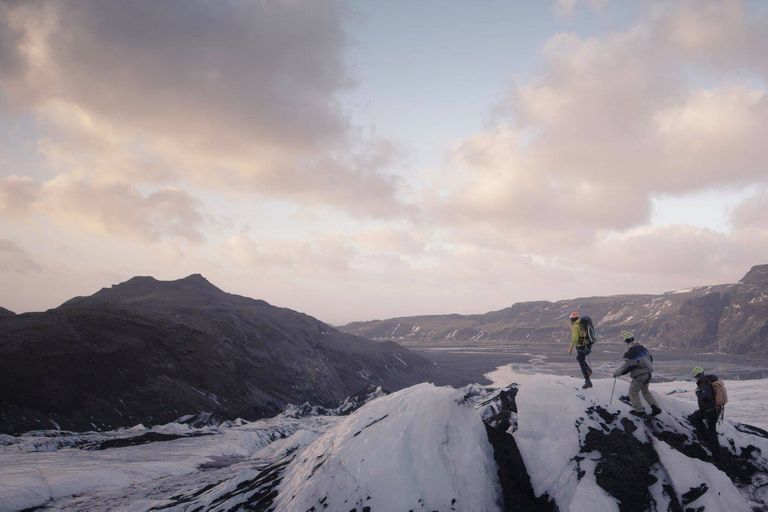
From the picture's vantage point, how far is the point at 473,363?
104 m

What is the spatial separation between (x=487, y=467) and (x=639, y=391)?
16.2 feet

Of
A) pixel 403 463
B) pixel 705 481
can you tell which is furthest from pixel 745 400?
pixel 403 463

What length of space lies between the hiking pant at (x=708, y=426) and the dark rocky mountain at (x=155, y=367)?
30.0 m

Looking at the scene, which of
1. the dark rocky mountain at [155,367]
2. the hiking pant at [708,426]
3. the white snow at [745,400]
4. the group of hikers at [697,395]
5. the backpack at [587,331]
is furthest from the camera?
the dark rocky mountain at [155,367]

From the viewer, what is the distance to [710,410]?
9617mm

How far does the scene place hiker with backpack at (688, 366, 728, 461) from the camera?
9.51m

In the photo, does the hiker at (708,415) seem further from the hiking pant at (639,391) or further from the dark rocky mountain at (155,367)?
the dark rocky mountain at (155,367)

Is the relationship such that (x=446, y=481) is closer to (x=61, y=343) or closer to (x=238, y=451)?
(x=238, y=451)

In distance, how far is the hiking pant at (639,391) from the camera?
9.63 metres

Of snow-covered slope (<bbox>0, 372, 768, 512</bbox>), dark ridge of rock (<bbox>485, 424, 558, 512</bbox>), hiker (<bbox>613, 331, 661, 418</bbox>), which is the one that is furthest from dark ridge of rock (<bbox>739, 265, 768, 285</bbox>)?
dark ridge of rock (<bbox>485, 424, 558, 512</bbox>)

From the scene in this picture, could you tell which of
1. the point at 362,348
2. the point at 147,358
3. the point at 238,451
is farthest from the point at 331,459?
the point at 362,348

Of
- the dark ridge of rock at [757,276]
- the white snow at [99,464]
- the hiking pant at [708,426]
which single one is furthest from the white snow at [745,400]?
the dark ridge of rock at [757,276]

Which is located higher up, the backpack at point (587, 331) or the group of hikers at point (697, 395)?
the backpack at point (587, 331)

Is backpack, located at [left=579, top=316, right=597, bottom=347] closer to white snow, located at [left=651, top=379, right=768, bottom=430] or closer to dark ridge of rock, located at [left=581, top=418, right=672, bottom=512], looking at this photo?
dark ridge of rock, located at [left=581, top=418, right=672, bottom=512]
